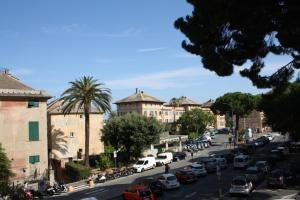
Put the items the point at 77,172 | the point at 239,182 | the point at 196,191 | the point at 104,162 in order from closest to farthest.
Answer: the point at 239,182, the point at 196,191, the point at 77,172, the point at 104,162

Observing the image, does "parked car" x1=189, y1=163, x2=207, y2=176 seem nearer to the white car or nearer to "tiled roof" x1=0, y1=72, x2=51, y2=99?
the white car

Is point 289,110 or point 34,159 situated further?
point 289,110

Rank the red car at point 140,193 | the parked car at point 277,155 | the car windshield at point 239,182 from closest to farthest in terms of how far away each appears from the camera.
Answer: the red car at point 140,193, the car windshield at point 239,182, the parked car at point 277,155

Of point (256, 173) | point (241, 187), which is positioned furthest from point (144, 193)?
point (256, 173)

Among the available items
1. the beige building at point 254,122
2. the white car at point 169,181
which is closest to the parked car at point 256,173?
the white car at point 169,181

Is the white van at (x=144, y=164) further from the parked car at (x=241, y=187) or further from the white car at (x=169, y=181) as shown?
the parked car at (x=241, y=187)

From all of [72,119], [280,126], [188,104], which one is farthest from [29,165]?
[188,104]

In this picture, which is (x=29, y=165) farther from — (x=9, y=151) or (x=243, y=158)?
(x=243, y=158)

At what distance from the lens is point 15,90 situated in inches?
1970

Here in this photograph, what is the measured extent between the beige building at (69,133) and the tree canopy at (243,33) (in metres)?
39.6

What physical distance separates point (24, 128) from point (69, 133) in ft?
52.3

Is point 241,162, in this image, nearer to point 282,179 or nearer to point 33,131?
point 282,179

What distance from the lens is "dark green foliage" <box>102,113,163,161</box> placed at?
62688mm

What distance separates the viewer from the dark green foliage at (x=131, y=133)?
62688 millimetres
